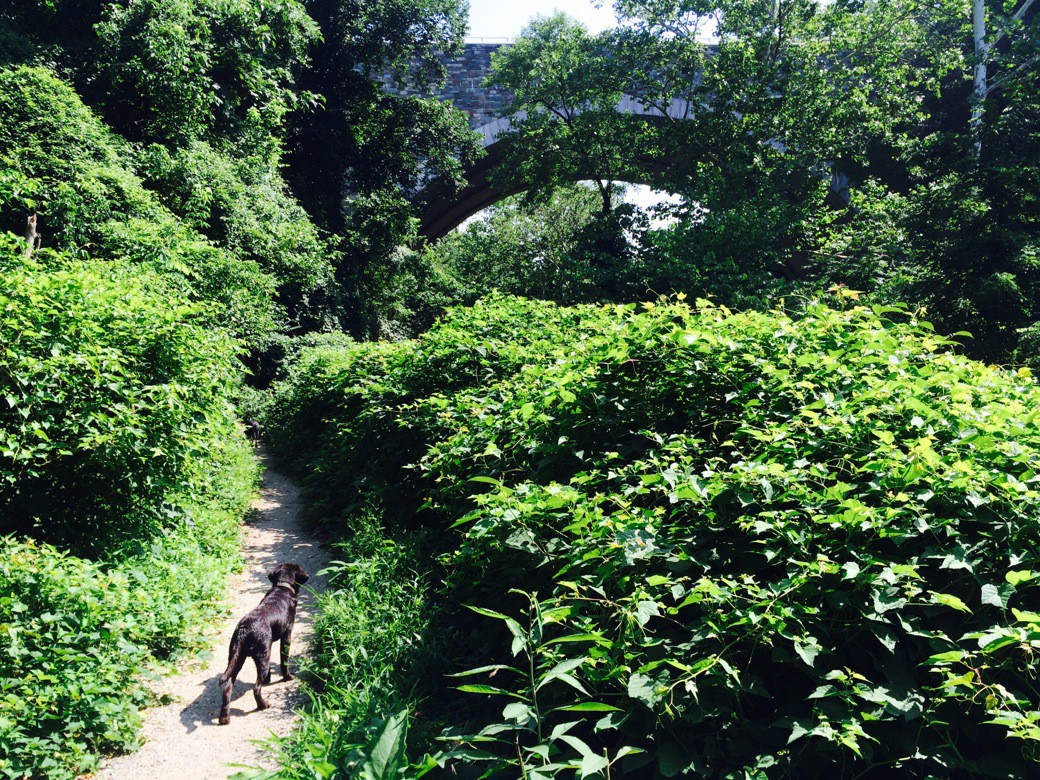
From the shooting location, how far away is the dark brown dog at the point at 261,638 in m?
3.71

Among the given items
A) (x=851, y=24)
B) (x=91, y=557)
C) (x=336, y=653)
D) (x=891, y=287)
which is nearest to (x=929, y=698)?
(x=336, y=653)

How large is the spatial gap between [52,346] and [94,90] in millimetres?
11824

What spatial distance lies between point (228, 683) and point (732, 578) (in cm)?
280

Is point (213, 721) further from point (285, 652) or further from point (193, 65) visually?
point (193, 65)

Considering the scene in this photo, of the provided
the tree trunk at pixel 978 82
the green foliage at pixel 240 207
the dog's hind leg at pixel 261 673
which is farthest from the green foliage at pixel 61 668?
the tree trunk at pixel 978 82

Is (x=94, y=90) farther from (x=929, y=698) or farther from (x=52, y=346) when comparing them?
(x=929, y=698)

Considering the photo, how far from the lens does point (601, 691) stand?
2.34m

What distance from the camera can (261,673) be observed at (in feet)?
12.5

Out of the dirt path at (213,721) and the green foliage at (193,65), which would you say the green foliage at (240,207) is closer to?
the green foliage at (193,65)

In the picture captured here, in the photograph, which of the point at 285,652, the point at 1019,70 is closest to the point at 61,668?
the point at 285,652

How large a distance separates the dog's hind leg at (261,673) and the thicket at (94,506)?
58 centimetres

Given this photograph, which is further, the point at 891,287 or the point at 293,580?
the point at 891,287

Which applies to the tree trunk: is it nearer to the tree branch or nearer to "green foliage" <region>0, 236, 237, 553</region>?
the tree branch

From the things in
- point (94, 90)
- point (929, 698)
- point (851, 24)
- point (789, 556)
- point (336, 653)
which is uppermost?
point (851, 24)
